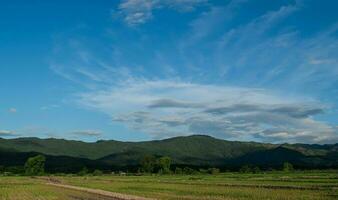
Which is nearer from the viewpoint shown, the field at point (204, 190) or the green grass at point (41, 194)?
the field at point (204, 190)

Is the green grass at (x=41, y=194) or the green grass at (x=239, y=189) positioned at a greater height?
the green grass at (x=239, y=189)

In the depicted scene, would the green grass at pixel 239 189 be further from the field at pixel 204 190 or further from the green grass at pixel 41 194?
the green grass at pixel 41 194

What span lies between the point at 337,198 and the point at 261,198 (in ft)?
22.0

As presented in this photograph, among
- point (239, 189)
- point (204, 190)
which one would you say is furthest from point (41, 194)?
point (239, 189)

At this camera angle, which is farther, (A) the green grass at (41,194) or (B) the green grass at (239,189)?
(A) the green grass at (41,194)

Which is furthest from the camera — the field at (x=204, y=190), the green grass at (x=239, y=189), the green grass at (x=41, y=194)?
the green grass at (x=41, y=194)

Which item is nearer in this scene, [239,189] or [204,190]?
[204,190]

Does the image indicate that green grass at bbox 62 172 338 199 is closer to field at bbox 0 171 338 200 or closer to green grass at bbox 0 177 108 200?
field at bbox 0 171 338 200

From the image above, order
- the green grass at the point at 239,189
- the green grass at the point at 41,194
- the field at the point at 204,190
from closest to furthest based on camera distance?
the green grass at the point at 239,189
the field at the point at 204,190
the green grass at the point at 41,194

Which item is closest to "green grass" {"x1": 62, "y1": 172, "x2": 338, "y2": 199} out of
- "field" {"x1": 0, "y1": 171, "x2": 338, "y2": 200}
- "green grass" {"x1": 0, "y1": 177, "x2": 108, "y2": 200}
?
"field" {"x1": 0, "y1": 171, "x2": 338, "y2": 200}

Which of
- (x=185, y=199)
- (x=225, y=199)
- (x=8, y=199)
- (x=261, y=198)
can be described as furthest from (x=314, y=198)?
(x=8, y=199)

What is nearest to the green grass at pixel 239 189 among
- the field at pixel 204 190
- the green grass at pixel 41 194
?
the field at pixel 204 190

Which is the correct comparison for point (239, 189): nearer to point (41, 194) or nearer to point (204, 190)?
→ point (204, 190)

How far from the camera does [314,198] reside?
41.9 meters
